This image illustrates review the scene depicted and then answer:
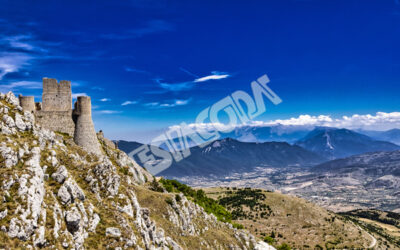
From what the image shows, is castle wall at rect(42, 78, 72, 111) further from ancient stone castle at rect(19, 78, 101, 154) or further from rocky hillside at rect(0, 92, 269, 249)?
rocky hillside at rect(0, 92, 269, 249)

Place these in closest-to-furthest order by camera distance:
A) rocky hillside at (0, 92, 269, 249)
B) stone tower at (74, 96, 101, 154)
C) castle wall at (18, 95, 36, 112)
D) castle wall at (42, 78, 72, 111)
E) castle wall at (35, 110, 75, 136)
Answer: rocky hillside at (0, 92, 269, 249) < castle wall at (18, 95, 36, 112) < castle wall at (42, 78, 72, 111) < castle wall at (35, 110, 75, 136) < stone tower at (74, 96, 101, 154)

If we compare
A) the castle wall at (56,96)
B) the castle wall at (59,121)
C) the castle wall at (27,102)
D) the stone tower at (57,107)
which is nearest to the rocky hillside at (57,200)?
the castle wall at (59,121)

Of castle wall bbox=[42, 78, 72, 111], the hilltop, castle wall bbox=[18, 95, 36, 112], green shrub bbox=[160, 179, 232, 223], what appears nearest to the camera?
castle wall bbox=[18, 95, 36, 112]

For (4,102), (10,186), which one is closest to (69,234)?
(10,186)

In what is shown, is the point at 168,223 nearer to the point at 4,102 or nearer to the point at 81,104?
the point at 81,104

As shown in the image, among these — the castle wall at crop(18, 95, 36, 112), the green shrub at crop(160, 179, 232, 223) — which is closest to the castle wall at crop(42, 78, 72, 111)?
the castle wall at crop(18, 95, 36, 112)

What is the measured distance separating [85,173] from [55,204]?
36.5 ft

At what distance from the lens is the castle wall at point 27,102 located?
50.2 m

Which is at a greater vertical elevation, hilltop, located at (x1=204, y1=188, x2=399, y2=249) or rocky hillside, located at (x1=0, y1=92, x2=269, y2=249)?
rocky hillside, located at (x1=0, y1=92, x2=269, y2=249)

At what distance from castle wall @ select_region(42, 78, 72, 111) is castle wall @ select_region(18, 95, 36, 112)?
6.09 feet

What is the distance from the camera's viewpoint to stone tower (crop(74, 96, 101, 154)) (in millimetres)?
53100

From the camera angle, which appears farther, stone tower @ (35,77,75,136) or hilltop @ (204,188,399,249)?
hilltop @ (204,188,399,249)

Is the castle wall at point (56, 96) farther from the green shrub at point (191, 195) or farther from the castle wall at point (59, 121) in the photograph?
the green shrub at point (191, 195)

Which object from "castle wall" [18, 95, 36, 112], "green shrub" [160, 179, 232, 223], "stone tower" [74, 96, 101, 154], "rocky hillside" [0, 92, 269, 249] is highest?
"castle wall" [18, 95, 36, 112]
